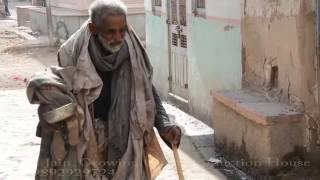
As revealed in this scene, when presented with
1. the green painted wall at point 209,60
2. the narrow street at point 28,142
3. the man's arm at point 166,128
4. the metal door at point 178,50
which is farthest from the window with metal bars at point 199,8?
the man's arm at point 166,128

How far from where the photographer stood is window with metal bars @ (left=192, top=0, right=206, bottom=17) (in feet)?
24.3

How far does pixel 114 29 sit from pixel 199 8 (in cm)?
486

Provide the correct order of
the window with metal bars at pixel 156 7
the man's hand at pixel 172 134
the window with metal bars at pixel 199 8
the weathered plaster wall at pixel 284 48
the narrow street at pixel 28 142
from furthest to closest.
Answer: the window with metal bars at pixel 156 7
the window with metal bars at pixel 199 8
the narrow street at pixel 28 142
the weathered plaster wall at pixel 284 48
the man's hand at pixel 172 134

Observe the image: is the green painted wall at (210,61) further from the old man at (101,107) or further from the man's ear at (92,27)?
the man's ear at (92,27)

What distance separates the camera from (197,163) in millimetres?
5816

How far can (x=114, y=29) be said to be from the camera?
286 centimetres

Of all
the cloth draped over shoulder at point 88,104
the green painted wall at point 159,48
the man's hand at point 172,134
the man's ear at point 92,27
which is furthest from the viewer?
the green painted wall at point 159,48

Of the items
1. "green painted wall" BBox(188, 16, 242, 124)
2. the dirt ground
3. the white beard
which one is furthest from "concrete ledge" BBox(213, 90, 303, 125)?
the dirt ground

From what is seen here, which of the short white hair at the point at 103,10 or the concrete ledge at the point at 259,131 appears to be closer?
the short white hair at the point at 103,10

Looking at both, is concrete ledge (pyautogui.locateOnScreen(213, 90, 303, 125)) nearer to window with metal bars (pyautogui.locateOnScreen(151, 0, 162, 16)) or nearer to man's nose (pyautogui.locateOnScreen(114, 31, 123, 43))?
man's nose (pyautogui.locateOnScreen(114, 31, 123, 43))

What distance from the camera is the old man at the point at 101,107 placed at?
2.81 m

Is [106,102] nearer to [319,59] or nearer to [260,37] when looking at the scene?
[319,59]

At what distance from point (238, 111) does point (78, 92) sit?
265 cm

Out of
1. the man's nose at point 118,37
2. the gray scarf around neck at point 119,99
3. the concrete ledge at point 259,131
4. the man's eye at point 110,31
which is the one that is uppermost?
the man's eye at point 110,31
